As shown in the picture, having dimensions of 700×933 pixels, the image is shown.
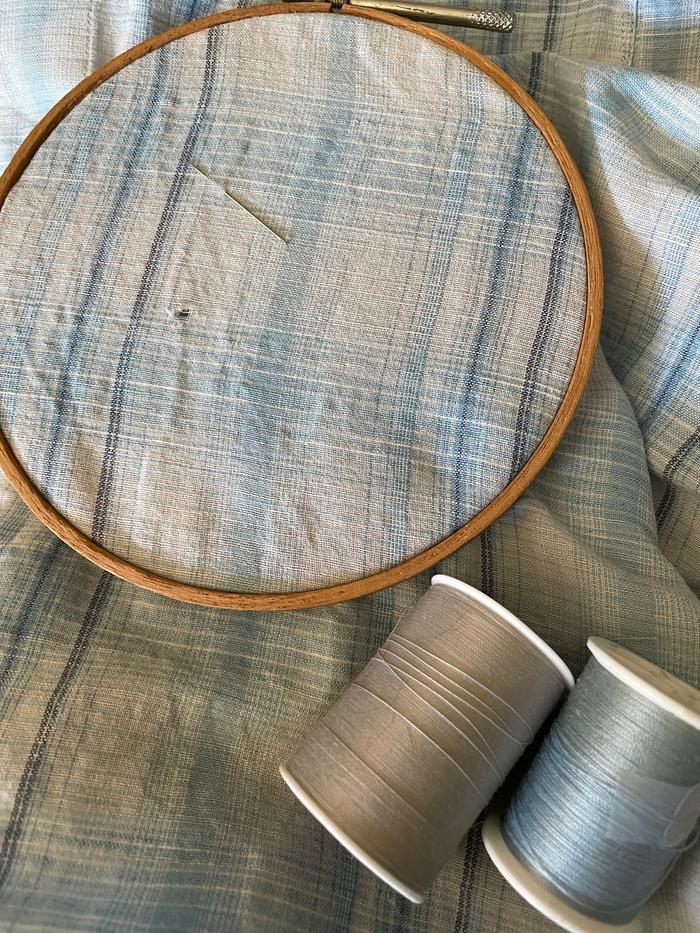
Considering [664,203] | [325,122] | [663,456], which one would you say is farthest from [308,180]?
[663,456]

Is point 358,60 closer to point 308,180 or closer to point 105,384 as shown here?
point 308,180

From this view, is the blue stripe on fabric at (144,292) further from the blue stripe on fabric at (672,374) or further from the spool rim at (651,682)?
the blue stripe on fabric at (672,374)

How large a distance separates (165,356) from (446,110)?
42cm

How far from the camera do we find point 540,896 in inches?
26.9

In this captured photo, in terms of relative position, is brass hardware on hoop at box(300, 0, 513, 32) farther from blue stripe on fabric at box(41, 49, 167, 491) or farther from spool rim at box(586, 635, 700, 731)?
spool rim at box(586, 635, 700, 731)

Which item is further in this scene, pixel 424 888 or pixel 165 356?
pixel 165 356

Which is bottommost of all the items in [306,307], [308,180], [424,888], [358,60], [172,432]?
[424,888]

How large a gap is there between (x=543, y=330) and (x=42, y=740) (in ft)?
2.14

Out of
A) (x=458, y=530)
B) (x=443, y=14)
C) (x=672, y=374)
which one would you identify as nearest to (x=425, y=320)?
(x=458, y=530)

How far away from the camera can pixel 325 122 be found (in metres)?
0.87

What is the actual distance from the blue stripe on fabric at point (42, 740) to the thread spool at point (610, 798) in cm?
45

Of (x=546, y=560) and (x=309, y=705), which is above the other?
(x=546, y=560)

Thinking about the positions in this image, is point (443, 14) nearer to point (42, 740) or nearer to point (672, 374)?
point (672, 374)

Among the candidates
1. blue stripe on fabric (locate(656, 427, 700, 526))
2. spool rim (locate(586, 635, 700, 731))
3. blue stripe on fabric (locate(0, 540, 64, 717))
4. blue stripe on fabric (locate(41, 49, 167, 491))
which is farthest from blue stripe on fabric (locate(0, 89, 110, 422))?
blue stripe on fabric (locate(656, 427, 700, 526))
